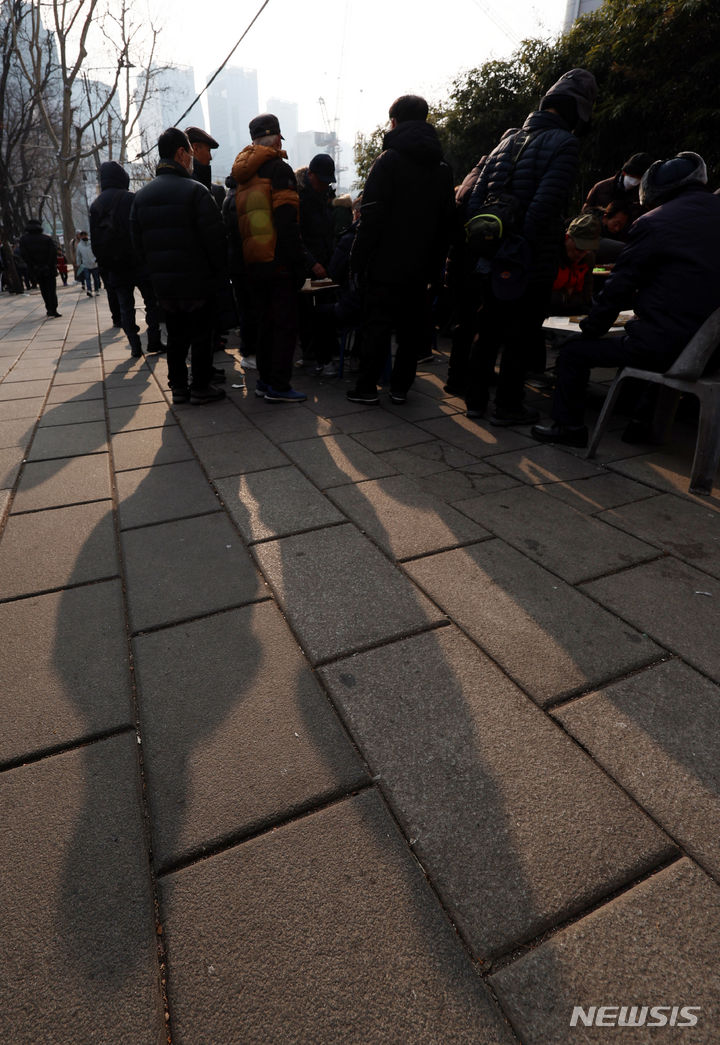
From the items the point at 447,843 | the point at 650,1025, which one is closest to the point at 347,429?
the point at 447,843

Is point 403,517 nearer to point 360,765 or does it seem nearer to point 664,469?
point 360,765

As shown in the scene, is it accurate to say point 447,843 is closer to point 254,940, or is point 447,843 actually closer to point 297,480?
point 254,940

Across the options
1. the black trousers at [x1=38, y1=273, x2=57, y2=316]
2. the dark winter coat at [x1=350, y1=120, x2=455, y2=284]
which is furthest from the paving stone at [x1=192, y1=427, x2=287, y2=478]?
the black trousers at [x1=38, y1=273, x2=57, y2=316]

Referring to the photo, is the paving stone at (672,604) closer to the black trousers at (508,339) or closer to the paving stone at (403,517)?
the paving stone at (403,517)

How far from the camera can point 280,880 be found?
1.33 m

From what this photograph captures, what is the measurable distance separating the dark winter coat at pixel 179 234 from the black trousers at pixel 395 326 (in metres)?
1.29

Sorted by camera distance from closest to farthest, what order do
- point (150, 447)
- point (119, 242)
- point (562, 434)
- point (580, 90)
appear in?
point (580, 90) < point (562, 434) < point (150, 447) < point (119, 242)

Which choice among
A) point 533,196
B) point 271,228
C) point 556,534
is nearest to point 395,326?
point 271,228

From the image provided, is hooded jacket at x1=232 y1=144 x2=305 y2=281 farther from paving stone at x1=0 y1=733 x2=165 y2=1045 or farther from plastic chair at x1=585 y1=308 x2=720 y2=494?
paving stone at x1=0 y1=733 x2=165 y2=1045

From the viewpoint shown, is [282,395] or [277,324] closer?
[277,324]

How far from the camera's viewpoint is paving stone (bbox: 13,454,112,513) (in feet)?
11.0

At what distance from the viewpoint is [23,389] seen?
6.01 m

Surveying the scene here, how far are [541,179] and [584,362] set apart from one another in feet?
4.01

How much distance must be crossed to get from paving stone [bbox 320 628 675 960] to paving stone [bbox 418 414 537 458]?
89.0 inches
